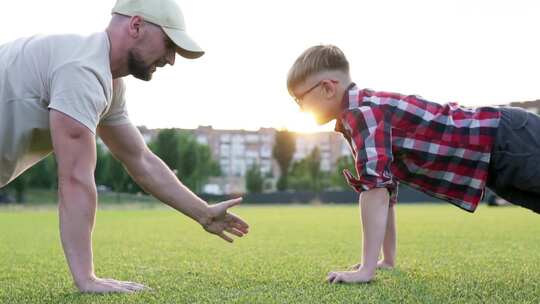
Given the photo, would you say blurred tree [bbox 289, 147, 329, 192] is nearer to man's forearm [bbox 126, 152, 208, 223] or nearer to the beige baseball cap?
man's forearm [bbox 126, 152, 208, 223]

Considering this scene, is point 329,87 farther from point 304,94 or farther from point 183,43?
point 183,43

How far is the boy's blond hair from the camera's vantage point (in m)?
3.35

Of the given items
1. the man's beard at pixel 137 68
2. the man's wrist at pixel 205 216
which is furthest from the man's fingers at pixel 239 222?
the man's beard at pixel 137 68

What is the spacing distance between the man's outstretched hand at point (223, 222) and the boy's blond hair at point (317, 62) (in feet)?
2.29

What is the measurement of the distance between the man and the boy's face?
2.02 ft

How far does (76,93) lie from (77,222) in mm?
542

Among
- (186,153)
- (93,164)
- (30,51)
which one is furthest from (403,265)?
(186,153)

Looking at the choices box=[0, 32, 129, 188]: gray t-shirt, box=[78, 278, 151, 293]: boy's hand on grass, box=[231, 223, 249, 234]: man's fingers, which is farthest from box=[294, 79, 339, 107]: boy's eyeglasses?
box=[78, 278, 151, 293]: boy's hand on grass

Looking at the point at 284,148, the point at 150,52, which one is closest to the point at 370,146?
the point at 150,52

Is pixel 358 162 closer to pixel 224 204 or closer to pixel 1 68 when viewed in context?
pixel 224 204

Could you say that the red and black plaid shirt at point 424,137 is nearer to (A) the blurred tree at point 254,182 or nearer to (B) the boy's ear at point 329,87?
(B) the boy's ear at point 329,87

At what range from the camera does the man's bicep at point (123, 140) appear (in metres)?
3.41

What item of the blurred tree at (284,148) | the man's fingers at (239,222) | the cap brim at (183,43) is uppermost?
the cap brim at (183,43)

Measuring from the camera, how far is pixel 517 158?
3262 mm
